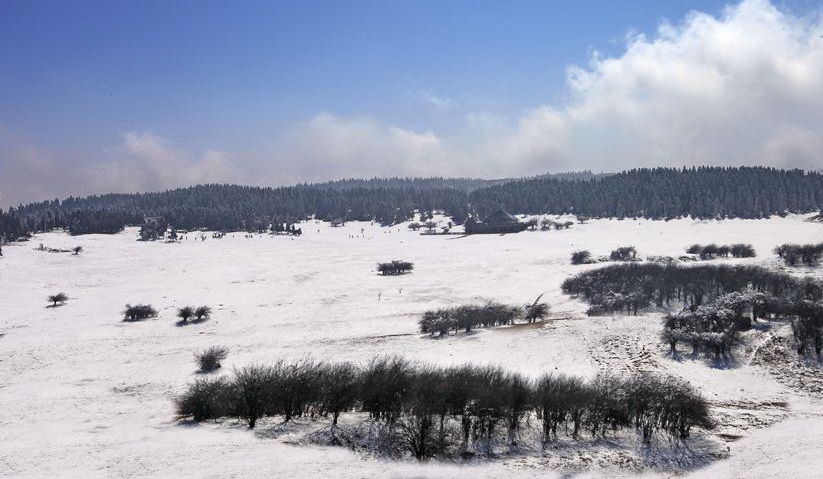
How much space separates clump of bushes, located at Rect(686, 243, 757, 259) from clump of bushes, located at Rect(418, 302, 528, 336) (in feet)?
174

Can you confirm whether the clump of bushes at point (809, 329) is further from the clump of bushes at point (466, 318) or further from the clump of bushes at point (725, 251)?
the clump of bushes at point (725, 251)

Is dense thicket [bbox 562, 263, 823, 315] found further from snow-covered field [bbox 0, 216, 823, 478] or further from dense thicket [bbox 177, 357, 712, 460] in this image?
dense thicket [bbox 177, 357, 712, 460]

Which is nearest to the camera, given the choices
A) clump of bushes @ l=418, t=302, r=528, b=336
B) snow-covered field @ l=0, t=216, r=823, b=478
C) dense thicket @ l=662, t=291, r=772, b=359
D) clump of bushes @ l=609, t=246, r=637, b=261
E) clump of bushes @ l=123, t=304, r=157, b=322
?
snow-covered field @ l=0, t=216, r=823, b=478

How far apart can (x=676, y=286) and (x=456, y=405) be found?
158ft

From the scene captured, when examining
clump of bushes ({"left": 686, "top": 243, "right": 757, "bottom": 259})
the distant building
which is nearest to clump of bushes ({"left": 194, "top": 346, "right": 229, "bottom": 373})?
clump of bushes ({"left": 686, "top": 243, "right": 757, "bottom": 259})

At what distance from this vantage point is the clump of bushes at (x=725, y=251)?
309 feet

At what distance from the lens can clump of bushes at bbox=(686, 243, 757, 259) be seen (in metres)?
94.1

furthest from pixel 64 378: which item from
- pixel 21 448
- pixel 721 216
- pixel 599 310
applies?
pixel 721 216

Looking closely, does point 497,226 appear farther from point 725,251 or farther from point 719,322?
point 719,322

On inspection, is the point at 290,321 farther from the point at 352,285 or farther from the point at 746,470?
the point at 746,470

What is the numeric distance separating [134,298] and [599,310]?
66.3m

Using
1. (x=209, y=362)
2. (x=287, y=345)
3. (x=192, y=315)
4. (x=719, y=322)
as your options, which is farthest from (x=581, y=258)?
(x=209, y=362)

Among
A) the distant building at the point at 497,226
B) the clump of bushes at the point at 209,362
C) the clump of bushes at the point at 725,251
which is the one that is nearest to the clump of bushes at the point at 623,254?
the clump of bushes at the point at 725,251

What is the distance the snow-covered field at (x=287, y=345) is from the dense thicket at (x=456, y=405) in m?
1.68
